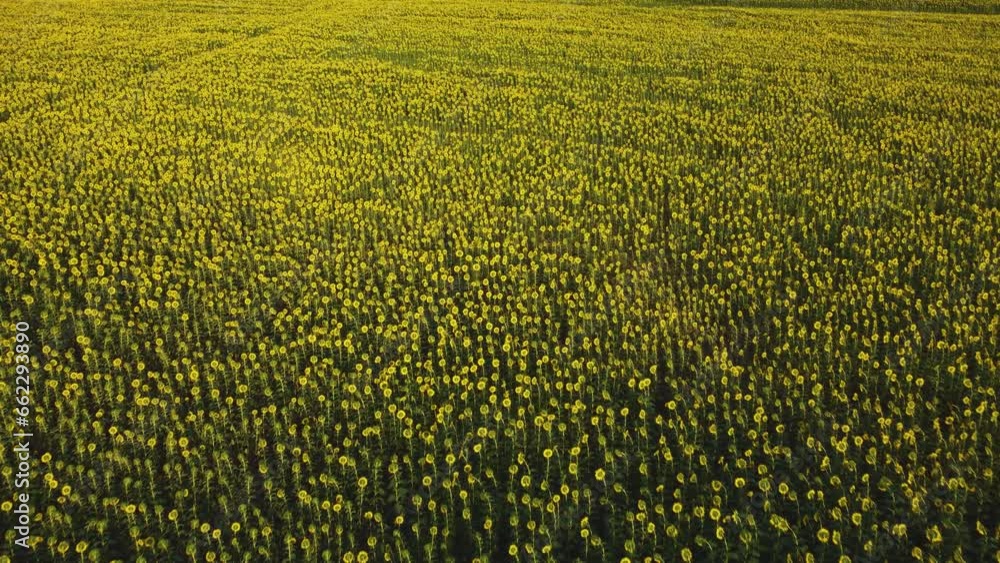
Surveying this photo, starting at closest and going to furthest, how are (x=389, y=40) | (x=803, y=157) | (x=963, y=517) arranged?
(x=963, y=517) → (x=803, y=157) → (x=389, y=40)

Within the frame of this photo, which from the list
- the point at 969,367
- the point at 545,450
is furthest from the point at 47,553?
the point at 969,367

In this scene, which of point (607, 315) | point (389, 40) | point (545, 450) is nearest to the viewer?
point (545, 450)

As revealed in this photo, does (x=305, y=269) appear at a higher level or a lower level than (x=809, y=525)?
higher

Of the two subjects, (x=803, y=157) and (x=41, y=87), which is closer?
(x=803, y=157)

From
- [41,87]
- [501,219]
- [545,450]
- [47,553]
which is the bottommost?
[47,553]

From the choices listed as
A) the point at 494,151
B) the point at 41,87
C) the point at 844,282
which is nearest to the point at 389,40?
the point at 41,87

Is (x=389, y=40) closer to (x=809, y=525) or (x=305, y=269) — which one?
(x=305, y=269)
